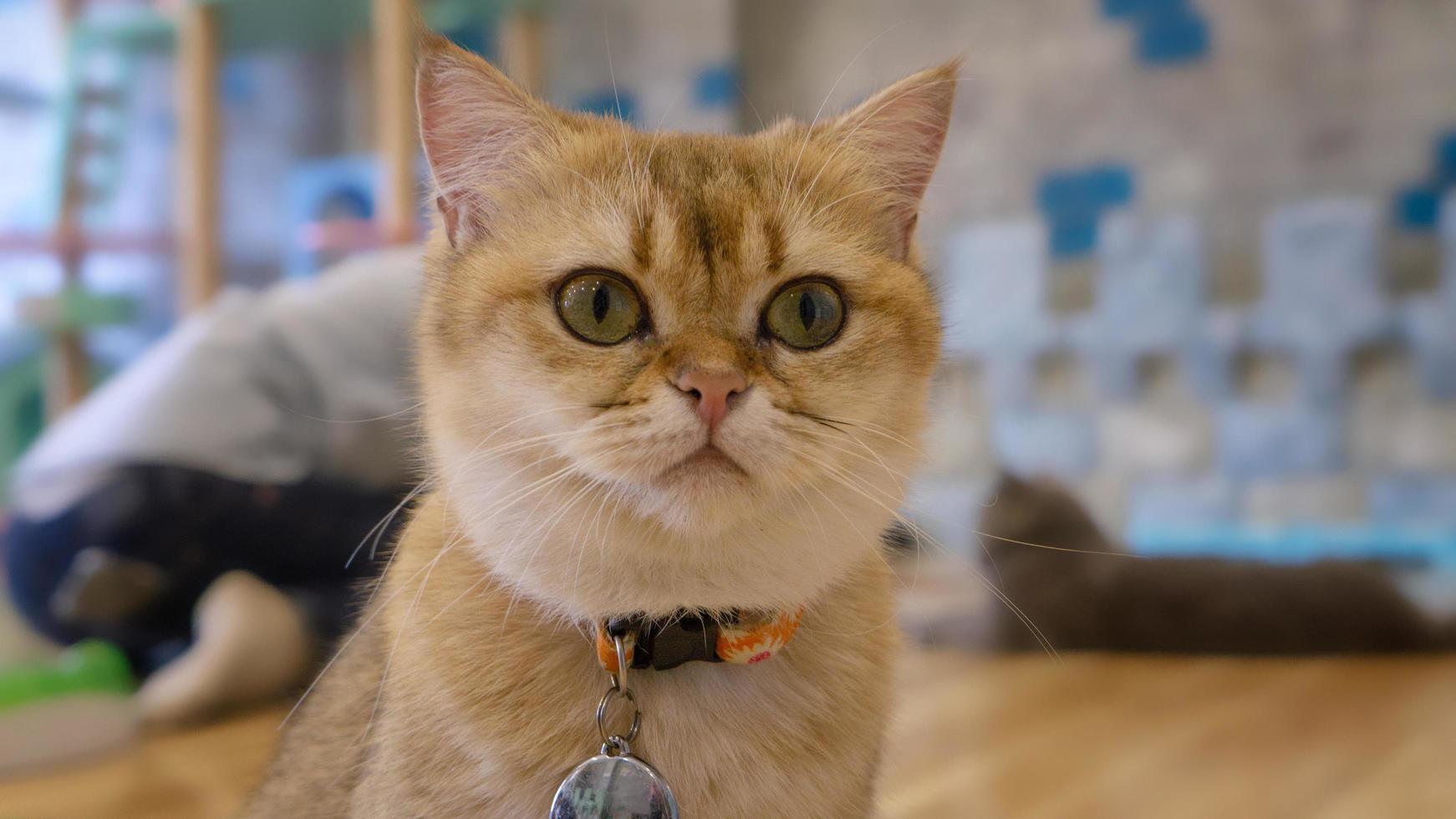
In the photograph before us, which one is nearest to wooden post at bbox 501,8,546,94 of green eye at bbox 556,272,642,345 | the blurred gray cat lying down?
the blurred gray cat lying down

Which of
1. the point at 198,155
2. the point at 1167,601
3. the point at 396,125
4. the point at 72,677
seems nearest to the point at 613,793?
the point at 72,677

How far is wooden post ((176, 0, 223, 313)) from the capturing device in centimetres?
279

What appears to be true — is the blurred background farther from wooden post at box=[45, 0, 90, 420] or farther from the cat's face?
wooden post at box=[45, 0, 90, 420]

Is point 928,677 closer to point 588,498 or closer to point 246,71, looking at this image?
point 588,498

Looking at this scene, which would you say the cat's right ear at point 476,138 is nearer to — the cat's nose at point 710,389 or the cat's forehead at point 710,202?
the cat's forehead at point 710,202

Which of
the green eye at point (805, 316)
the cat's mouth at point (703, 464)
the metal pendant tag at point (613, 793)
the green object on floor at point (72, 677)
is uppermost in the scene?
the green eye at point (805, 316)

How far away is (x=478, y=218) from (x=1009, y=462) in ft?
4.78

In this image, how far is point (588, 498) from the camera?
78cm

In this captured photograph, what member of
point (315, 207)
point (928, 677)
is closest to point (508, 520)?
point (928, 677)

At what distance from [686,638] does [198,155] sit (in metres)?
2.59

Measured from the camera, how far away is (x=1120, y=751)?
162 cm

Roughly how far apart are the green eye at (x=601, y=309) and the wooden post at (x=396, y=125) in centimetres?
171

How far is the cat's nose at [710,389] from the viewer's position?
2.35 feet

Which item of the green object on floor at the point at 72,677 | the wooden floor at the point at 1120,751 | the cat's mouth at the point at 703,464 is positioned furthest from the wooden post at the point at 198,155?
the cat's mouth at the point at 703,464
